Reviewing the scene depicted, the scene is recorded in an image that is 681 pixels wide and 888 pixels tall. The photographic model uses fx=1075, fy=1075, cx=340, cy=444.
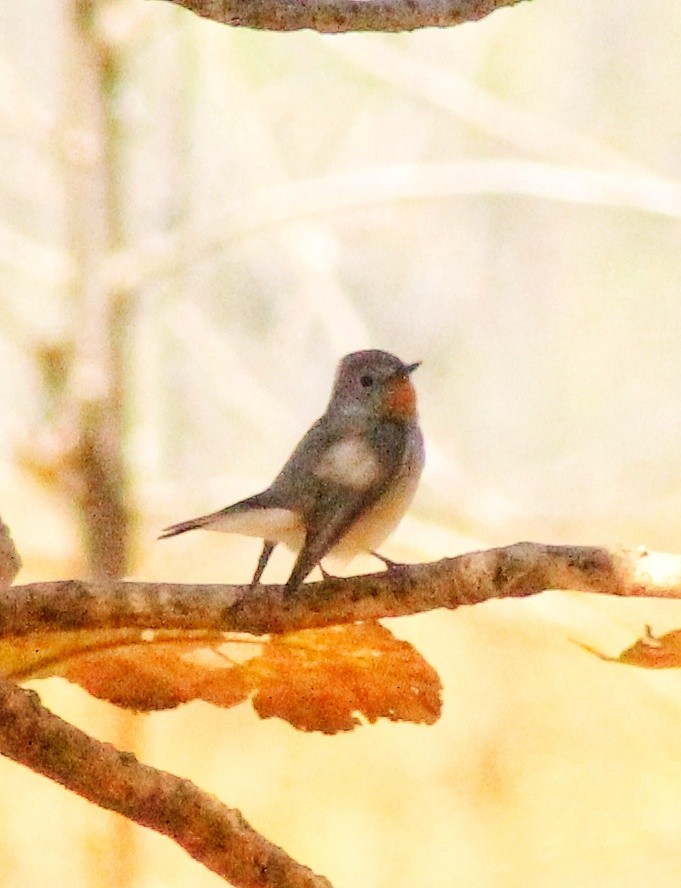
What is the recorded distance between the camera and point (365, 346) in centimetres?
159

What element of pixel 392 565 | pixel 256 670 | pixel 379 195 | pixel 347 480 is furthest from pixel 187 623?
pixel 379 195

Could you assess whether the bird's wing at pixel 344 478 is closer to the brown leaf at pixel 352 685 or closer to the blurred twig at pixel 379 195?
the brown leaf at pixel 352 685

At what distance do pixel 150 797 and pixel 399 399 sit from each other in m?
0.46

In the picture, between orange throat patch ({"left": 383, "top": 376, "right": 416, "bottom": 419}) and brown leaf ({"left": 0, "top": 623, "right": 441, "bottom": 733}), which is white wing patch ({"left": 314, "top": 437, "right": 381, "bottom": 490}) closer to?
orange throat patch ({"left": 383, "top": 376, "right": 416, "bottom": 419})

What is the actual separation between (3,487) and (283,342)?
476 millimetres

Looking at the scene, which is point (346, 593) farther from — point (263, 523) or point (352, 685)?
point (263, 523)

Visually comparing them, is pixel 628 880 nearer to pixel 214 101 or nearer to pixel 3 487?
pixel 3 487

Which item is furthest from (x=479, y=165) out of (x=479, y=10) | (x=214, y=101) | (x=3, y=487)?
(x=479, y=10)

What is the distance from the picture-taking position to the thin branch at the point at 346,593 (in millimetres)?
455

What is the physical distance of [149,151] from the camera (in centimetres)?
153

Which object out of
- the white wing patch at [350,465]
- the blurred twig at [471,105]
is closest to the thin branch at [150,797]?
the white wing patch at [350,465]

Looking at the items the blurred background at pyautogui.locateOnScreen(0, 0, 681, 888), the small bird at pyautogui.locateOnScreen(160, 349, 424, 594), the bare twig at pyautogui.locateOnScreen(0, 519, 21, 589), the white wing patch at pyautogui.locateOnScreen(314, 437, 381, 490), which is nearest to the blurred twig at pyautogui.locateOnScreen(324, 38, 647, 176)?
the blurred background at pyautogui.locateOnScreen(0, 0, 681, 888)

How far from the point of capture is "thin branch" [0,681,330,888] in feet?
1.65

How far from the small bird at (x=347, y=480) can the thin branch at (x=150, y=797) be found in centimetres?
14
